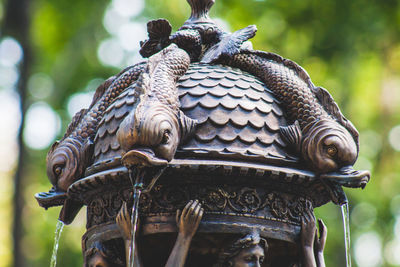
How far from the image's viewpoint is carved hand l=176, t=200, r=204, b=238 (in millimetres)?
3246

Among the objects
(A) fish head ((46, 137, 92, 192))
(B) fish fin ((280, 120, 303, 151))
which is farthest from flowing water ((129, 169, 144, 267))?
(B) fish fin ((280, 120, 303, 151))

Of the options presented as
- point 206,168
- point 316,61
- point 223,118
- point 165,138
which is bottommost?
point 206,168

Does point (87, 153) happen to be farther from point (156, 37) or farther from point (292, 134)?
point (292, 134)

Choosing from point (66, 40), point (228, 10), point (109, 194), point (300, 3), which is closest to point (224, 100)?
point (109, 194)

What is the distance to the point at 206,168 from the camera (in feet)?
10.7

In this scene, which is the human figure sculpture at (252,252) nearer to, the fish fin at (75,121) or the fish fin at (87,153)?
the fish fin at (87,153)

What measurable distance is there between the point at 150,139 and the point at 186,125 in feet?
1.09

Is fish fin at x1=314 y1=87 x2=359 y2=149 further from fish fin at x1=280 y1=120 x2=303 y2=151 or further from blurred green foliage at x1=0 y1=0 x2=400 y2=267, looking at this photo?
blurred green foliage at x1=0 y1=0 x2=400 y2=267

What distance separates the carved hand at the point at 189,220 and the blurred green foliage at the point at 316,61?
20.0ft

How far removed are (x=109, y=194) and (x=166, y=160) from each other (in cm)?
60

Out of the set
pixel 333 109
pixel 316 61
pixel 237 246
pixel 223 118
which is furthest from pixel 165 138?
pixel 316 61

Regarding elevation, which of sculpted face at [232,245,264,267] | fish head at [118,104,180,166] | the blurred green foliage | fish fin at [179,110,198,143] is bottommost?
sculpted face at [232,245,264,267]

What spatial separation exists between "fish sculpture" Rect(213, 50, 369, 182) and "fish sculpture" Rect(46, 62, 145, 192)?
0.67 meters

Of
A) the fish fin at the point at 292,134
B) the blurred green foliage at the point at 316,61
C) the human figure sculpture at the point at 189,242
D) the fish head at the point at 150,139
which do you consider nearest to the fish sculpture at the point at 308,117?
the fish fin at the point at 292,134
